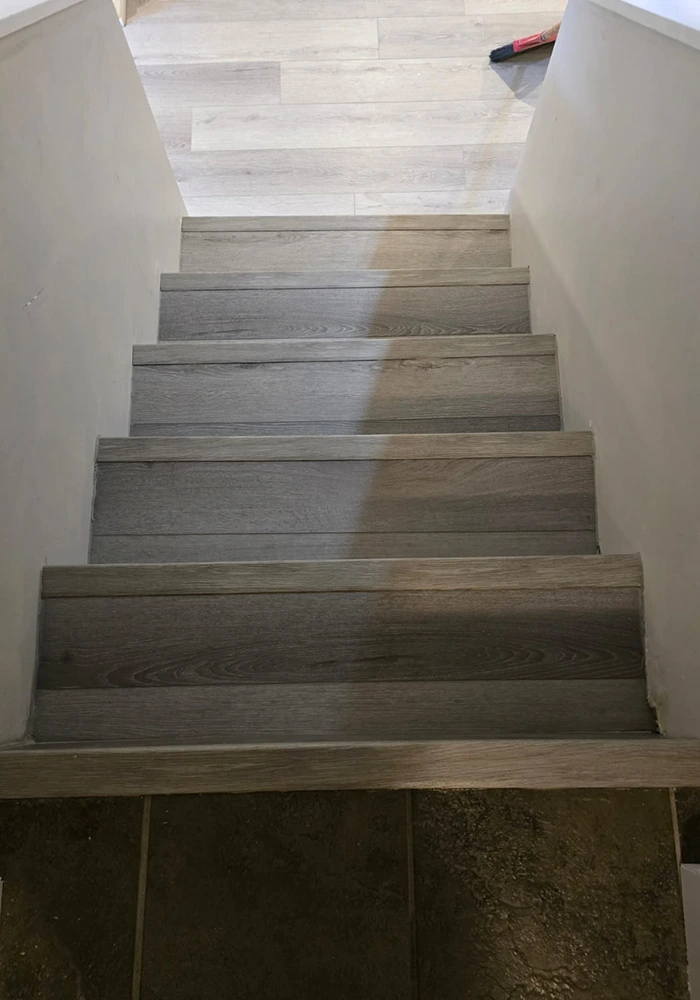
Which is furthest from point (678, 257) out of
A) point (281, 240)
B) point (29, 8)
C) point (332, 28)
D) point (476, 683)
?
point (332, 28)

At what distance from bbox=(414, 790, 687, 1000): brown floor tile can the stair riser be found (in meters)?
0.68

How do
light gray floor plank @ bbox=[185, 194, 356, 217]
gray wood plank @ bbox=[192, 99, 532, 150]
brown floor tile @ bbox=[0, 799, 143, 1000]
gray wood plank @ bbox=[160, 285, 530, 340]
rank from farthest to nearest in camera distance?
gray wood plank @ bbox=[192, 99, 532, 150] → light gray floor plank @ bbox=[185, 194, 356, 217] → gray wood plank @ bbox=[160, 285, 530, 340] → brown floor tile @ bbox=[0, 799, 143, 1000]

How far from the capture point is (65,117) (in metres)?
1.45

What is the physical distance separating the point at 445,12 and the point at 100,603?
3.27 metres

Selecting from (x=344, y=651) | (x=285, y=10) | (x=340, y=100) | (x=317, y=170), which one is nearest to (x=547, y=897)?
(x=344, y=651)

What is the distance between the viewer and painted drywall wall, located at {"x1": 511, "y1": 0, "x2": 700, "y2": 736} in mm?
1123

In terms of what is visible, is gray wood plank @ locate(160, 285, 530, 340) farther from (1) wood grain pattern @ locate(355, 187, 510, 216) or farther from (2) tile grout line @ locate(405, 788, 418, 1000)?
(2) tile grout line @ locate(405, 788, 418, 1000)

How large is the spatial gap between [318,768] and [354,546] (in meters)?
0.64

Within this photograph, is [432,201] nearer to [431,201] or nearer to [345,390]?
[431,201]

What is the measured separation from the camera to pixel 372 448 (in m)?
1.56

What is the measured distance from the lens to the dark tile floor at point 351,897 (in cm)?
89

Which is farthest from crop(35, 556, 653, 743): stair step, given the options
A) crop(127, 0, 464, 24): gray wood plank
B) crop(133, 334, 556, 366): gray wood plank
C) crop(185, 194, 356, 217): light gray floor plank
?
crop(127, 0, 464, 24): gray wood plank

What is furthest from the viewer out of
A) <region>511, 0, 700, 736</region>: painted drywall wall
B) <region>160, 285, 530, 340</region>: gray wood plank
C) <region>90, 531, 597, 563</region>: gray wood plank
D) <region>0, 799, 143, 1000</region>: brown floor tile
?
<region>160, 285, 530, 340</region>: gray wood plank

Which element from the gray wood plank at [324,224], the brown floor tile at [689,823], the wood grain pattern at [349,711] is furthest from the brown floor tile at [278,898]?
the gray wood plank at [324,224]
